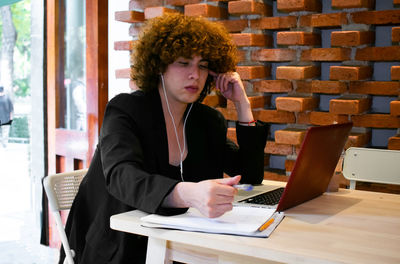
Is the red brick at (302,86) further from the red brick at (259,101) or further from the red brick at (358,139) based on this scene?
the red brick at (358,139)

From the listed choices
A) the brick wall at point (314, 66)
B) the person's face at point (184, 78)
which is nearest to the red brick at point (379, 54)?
the brick wall at point (314, 66)

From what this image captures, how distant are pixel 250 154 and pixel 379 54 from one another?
92 cm

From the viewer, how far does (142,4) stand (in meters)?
3.40

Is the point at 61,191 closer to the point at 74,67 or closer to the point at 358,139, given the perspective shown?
the point at 358,139

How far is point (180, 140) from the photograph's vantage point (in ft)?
6.75

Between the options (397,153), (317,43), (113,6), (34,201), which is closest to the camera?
(397,153)

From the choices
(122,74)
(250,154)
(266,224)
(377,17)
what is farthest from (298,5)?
(266,224)

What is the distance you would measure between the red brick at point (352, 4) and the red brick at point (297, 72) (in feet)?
1.15

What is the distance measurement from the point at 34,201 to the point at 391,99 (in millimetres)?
2577

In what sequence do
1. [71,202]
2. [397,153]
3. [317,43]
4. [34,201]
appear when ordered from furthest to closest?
[34,201]
[317,43]
[397,153]
[71,202]

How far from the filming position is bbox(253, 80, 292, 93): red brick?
286 cm

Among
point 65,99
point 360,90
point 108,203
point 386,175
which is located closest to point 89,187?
point 108,203

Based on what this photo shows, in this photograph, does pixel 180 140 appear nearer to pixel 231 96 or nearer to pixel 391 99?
pixel 231 96

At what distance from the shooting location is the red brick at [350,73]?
2604mm
